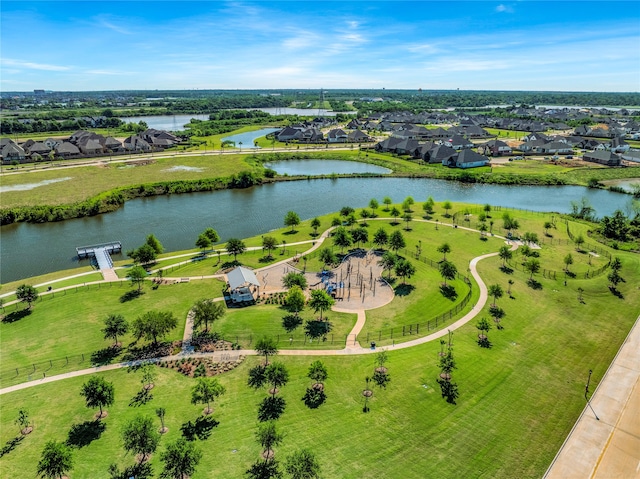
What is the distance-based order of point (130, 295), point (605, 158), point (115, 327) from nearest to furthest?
point (115, 327), point (130, 295), point (605, 158)

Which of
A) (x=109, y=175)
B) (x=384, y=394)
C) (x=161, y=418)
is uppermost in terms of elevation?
(x=109, y=175)

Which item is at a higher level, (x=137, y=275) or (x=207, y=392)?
(x=137, y=275)

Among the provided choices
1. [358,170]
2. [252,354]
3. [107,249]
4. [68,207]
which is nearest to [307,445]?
[252,354]

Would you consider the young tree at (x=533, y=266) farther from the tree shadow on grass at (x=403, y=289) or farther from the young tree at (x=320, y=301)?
the young tree at (x=320, y=301)

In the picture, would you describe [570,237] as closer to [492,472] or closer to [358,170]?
[492,472]

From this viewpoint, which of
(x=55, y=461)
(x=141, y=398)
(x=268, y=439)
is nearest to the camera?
(x=55, y=461)

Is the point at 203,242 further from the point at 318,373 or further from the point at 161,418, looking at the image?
the point at 318,373

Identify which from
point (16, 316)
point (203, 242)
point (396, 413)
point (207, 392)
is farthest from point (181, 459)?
point (203, 242)
